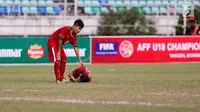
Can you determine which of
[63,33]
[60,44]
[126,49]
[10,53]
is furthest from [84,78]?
[126,49]

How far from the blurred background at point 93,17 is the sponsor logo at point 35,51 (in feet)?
25.1

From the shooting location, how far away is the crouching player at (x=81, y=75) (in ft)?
50.8

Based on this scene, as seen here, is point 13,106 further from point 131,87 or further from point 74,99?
point 131,87

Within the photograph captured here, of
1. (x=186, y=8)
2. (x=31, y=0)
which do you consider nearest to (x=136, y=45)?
(x=186, y=8)

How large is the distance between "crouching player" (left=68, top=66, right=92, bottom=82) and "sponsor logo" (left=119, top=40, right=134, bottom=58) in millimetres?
12034

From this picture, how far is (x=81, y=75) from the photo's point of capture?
50.9 feet

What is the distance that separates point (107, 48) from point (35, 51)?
3.24m

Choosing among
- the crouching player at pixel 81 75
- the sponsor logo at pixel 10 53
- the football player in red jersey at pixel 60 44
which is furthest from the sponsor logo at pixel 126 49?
the football player in red jersey at pixel 60 44

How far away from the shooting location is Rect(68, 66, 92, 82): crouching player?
15469 millimetres

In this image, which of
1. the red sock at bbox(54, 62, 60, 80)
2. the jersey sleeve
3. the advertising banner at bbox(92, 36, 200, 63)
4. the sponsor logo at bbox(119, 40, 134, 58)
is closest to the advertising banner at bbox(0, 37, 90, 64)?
the advertising banner at bbox(92, 36, 200, 63)

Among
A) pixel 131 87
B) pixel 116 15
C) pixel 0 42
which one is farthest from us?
pixel 116 15

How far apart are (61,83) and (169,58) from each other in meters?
13.9

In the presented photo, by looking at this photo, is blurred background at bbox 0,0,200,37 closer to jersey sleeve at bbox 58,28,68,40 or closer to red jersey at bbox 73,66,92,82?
red jersey at bbox 73,66,92,82

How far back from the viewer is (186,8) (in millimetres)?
32812
